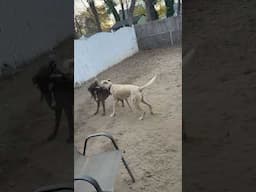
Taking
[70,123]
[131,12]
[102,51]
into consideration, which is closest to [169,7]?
[131,12]

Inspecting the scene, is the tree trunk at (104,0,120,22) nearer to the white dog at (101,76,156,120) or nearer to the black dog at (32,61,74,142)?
the white dog at (101,76,156,120)

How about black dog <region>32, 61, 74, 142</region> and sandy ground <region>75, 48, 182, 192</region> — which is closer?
black dog <region>32, 61, 74, 142</region>

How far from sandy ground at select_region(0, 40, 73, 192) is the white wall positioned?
0.36 m

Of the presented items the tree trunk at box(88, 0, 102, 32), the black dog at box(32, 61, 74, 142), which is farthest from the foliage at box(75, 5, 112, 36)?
the black dog at box(32, 61, 74, 142)

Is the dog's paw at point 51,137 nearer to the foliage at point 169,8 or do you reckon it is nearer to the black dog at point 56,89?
the black dog at point 56,89

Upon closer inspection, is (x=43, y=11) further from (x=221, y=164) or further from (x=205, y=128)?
(x=221, y=164)

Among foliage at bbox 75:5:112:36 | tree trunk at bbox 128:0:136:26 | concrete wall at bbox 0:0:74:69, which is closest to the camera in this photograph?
concrete wall at bbox 0:0:74:69

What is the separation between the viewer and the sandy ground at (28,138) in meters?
0.56

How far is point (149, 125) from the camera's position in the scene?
1.23m

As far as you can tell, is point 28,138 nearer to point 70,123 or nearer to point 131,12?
point 70,123

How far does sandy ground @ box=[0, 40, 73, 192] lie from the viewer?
0.56 metres

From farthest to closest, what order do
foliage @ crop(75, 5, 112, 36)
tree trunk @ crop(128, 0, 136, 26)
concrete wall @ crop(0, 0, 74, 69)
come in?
tree trunk @ crop(128, 0, 136, 26) < foliage @ crop(75, 5, 112, 36) < concrete wall @ crop(0, 0, 74, 69)

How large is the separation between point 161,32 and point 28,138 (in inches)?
28.4

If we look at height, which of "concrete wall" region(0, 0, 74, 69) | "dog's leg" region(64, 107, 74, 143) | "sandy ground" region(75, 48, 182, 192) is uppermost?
"concrete wall" region(0, 0, 74, 69)
